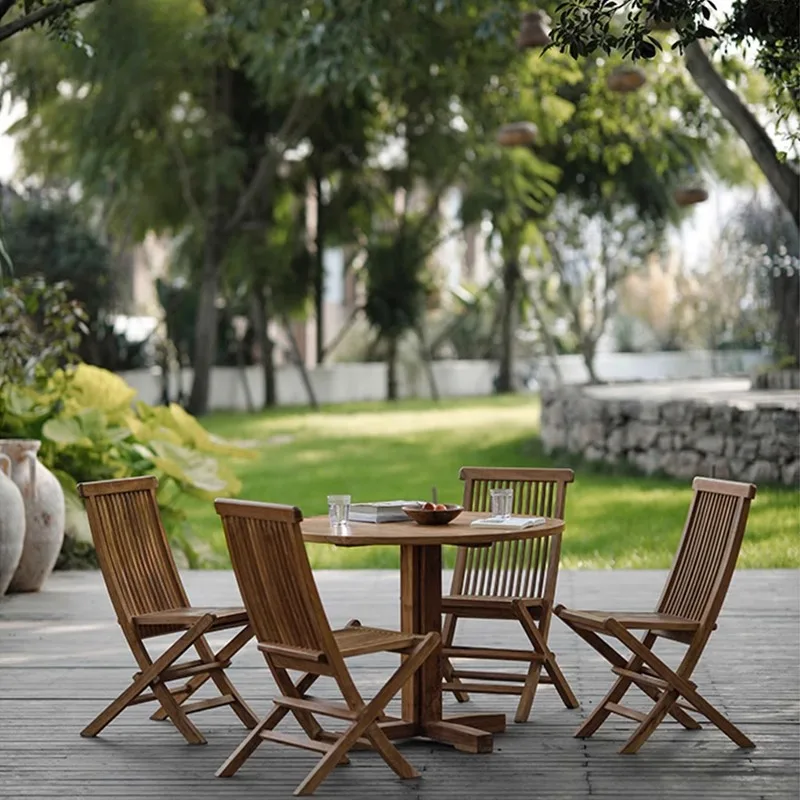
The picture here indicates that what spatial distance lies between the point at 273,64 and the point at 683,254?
27.6 meters

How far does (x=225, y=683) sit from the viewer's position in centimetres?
518

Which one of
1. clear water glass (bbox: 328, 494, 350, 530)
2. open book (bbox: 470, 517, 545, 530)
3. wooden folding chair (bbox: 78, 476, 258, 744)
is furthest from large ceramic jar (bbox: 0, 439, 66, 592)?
open book (bbox: 470, 517, 545, 530)

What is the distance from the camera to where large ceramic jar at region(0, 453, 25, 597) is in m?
7.59

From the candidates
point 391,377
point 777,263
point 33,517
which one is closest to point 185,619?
point 33,517

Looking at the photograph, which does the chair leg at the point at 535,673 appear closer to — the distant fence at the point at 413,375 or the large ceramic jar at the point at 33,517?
the large ceramic jar at the point at 33,517

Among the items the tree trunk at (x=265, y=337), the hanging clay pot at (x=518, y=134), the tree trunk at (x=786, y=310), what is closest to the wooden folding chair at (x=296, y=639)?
the hanging clay pot at (x=518, y=134)

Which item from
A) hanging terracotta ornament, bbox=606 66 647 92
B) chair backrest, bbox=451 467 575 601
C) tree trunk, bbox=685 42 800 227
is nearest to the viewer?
chair backrest, bbox=451 467 575 601

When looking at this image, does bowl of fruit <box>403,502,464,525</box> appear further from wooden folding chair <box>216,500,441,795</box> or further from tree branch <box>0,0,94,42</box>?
tree branch <box>0,0,94,42</box>

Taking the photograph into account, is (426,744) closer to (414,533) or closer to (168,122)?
(414,533)

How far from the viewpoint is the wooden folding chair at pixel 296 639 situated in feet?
14.2

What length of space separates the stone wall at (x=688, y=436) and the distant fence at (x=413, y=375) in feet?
25.9

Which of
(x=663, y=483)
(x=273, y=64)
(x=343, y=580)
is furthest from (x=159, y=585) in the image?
(x=273, y=64)

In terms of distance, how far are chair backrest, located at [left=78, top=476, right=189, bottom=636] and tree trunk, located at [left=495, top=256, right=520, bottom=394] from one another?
22.8 metres

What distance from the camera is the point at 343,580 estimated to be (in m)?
8.82
